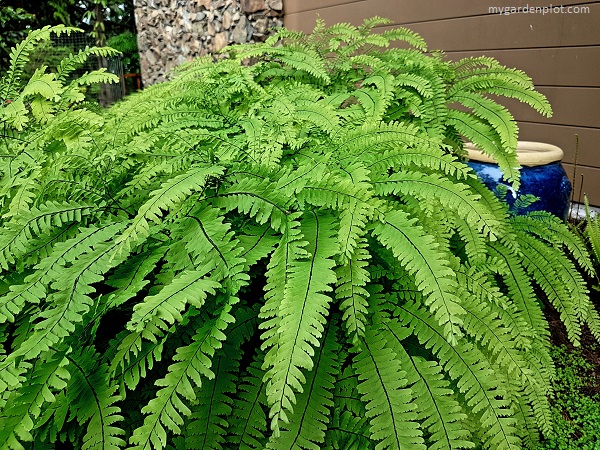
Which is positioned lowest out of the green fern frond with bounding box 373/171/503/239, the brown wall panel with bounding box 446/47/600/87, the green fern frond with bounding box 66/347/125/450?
the green fern frond with bounding box 66/347/125/450

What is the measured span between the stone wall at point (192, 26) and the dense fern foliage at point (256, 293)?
334 cm

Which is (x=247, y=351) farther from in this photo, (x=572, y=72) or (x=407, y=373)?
(x=572, y=72)

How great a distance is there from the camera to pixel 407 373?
3.83 feet

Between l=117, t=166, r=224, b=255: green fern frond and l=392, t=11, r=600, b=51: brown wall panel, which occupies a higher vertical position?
l=392, t=11, r=600, b=51: brown wall panel

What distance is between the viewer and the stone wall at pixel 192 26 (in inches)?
207

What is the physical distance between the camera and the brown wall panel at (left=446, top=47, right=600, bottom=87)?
121 inches

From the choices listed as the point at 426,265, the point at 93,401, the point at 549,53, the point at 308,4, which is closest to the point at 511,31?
the point at 549,53

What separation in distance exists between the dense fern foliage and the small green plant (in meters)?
0.27

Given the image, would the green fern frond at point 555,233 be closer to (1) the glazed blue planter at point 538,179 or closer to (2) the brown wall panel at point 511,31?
(1) the glazed blue planter at point 538,179

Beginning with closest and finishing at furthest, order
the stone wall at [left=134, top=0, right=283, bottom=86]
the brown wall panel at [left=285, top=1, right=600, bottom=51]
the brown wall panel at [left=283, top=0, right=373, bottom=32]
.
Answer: the brown wall panel at [left=285, top=1, right=600, bottom=51] < the brown wall panel at [left=283, top=0, right=373, bottom=32] < the stone wall at [left=134, top=0, right=283, bottom=86]

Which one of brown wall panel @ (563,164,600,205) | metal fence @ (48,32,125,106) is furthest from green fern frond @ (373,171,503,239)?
metal fence @ (48,32,125,106)

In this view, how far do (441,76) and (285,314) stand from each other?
1.43 meters

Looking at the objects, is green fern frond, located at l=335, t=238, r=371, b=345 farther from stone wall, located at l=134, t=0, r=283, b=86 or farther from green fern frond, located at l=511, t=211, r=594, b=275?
stone wall, located at l=134, t=0, r=283, b=86

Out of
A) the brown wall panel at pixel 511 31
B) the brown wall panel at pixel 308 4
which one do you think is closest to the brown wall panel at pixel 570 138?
the brown wall panel at pixel 511 31
